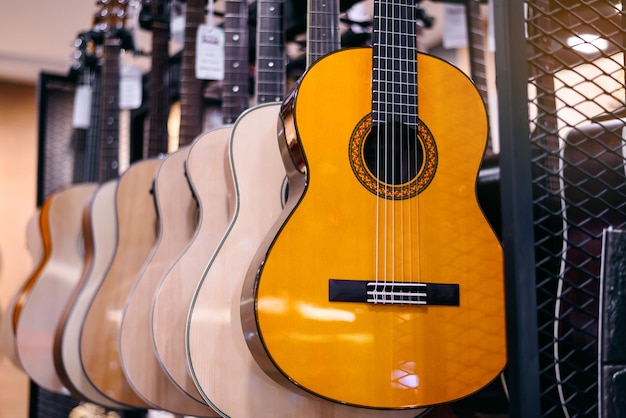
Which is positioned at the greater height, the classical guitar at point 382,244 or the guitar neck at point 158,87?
the guitar neck at point 158,87

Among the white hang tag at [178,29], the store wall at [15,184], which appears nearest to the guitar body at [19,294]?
the white hang tag at [178,29]

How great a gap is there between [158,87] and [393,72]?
4.65 ft

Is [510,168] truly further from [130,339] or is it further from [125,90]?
[125,90]

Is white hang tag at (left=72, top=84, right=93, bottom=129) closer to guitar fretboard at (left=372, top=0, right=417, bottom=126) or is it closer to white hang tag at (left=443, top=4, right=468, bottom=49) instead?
white hang tag at (left=443, top=4, right=468, bottom=49)

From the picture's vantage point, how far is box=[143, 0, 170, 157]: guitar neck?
2.53 m

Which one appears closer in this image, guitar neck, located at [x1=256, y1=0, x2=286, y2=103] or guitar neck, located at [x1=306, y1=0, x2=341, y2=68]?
guitar neck, located at [x1=306, y1=0, x2=341, y2=68]

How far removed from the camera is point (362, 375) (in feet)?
4.14

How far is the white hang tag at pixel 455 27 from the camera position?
2465mm

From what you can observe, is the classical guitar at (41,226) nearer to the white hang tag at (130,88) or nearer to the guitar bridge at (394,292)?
the white hang tag at (130,88)

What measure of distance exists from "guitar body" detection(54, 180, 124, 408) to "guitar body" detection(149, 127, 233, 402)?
52 cm

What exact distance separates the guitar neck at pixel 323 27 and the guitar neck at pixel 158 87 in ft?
3.35

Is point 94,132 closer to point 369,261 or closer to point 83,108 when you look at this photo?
point 83,108

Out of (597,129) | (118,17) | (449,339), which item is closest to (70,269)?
(118,17)

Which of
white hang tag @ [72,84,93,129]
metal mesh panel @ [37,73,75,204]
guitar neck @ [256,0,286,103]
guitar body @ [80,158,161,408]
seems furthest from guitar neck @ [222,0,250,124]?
metal mesh panel @ [37,73,75,204]
